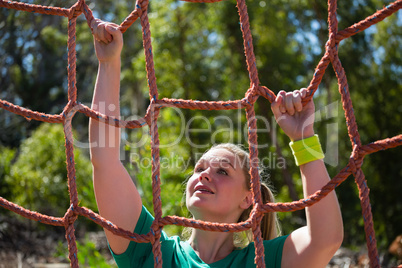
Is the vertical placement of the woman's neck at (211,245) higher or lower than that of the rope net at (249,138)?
lower

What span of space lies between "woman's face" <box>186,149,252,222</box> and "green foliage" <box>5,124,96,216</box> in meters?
1.89

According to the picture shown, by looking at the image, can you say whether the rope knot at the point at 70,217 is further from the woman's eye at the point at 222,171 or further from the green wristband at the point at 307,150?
the green wristband at the point at 307,150

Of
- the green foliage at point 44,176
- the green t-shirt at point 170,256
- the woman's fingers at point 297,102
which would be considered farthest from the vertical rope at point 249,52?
the green foliage at point 44,176

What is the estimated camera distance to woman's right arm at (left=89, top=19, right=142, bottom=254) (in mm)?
964

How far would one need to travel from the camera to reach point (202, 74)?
3586 millimetres

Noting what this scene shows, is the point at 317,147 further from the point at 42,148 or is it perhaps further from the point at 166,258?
the point at 42,148

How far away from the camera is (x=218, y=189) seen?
1.08m

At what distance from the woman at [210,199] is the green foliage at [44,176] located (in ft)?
6.29

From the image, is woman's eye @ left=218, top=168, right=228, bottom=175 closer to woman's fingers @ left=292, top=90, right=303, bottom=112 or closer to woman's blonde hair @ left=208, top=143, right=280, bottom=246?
woman's blonde hair @ left=208, top=143, right=280, bottom=246

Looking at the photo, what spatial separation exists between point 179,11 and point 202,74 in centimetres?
54

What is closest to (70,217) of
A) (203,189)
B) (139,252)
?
(139,252)

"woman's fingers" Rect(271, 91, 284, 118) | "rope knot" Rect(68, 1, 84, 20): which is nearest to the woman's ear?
"woman's fingers" Rect(271, 91, 284, 118)

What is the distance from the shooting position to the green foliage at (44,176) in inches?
120

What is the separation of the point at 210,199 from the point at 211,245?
0.37 feet
